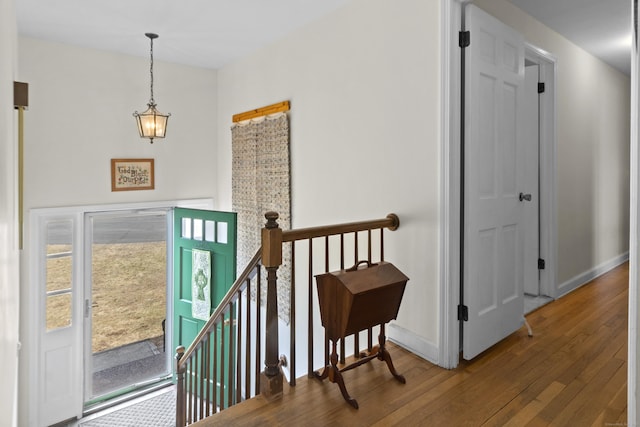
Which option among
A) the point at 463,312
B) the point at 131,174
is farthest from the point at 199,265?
the point at 463,312

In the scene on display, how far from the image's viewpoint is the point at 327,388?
215 centimetres

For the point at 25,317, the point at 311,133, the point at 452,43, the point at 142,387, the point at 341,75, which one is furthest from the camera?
the point at 142,387

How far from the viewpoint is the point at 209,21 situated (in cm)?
350

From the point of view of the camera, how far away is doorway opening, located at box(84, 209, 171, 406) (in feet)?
18.7

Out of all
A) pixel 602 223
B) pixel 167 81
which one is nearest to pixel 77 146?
pixel 167 81

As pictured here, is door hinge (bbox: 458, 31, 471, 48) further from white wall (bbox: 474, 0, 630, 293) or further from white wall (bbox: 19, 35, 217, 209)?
white wall (bbox: 19, 35, 217, 209)

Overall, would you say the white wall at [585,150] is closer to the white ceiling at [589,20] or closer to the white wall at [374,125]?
the white ceiling at [589,20]

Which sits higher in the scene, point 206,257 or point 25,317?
point 206,257

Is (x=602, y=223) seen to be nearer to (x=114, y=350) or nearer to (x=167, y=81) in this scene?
(x=167, y=81)

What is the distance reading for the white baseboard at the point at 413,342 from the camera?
244 cm

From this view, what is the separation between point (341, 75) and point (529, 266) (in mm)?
2430

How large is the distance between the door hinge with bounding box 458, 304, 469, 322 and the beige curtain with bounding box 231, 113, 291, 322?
1753 mm

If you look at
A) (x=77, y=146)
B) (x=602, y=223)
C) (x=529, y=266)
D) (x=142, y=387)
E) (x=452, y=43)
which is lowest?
(x=142, y=387)

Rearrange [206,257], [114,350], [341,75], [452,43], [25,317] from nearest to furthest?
[452,43], [341,75], [25,317], [206,257], [114,350]
